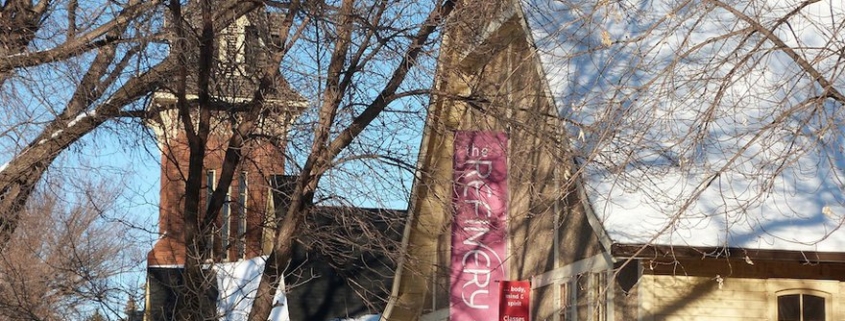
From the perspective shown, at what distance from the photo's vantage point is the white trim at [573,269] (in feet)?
43.5

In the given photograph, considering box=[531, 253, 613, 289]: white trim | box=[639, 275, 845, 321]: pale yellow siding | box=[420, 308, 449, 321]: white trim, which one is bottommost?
box=[639, 275, 845, 321]: pale yellow siding

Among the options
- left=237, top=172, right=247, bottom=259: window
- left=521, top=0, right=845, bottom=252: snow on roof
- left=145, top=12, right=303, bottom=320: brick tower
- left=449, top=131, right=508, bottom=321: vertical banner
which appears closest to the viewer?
left=521, top=0, right=845, bottom=252: snow on roof

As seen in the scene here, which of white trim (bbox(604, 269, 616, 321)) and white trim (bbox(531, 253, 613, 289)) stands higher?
white trim (bbox(531, 253, 613, 289))

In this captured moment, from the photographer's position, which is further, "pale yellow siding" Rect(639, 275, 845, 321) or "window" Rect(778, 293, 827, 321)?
"window" Rect(778, 293, 827, 321)

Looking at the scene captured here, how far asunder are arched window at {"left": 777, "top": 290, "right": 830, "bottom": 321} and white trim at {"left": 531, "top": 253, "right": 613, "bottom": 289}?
5.94 feet

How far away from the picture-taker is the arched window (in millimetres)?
13188

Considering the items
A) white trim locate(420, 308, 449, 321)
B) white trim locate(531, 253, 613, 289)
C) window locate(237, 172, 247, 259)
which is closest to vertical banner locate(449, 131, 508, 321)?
white trim locate(531, 253, 613, 289)

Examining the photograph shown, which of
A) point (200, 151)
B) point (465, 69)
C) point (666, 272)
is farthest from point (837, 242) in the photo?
point (200, 151)

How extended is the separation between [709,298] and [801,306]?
1053 millimetres

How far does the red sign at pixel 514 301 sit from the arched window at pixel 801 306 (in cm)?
316

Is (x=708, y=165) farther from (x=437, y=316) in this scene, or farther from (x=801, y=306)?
(x=437, y=316)

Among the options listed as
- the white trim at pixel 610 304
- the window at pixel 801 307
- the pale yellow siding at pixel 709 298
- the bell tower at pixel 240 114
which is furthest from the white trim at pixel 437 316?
the window at pixel 801 307

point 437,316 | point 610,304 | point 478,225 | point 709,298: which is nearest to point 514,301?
point 478,225

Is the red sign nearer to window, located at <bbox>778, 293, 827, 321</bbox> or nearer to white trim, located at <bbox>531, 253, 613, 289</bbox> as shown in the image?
white trim, located at <bbox>531, 253, 613, 289</bbox>
